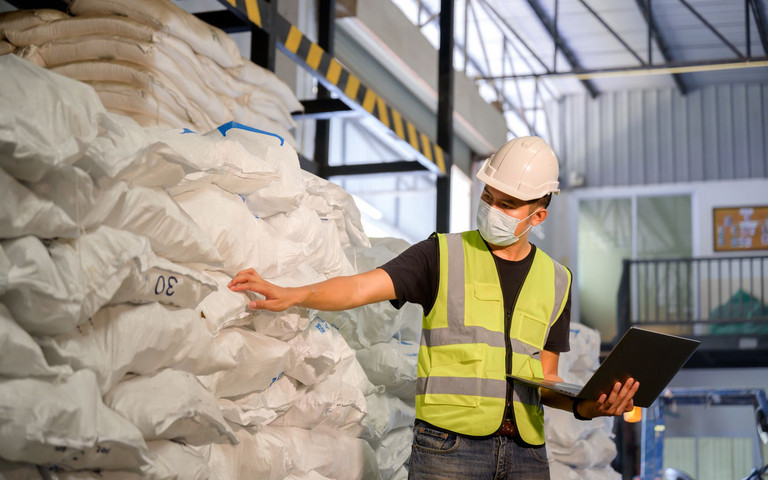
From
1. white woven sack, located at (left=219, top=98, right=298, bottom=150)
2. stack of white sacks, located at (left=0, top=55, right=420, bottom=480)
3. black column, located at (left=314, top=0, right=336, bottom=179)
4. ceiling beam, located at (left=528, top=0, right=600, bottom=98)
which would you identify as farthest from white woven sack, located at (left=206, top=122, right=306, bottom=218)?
ceiling beam, located at (left=528, top=0, right=600, bottom=98)

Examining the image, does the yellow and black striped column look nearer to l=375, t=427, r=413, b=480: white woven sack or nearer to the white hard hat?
the white hard hat

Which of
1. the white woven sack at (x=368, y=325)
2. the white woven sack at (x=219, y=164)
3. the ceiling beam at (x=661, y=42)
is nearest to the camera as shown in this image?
the white woven sack at (x=219, y=164)

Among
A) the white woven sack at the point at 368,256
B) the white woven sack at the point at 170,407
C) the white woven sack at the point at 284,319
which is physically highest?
the white woven sack at the point at 368,256

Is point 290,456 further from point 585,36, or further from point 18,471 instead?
point 585,36

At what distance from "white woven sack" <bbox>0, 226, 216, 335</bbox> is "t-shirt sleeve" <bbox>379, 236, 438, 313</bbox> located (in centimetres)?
64

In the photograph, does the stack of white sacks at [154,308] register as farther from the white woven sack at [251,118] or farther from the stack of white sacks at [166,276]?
the white woven sack at [251,118]

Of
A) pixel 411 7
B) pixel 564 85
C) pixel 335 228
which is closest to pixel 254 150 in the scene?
pixel 335 228

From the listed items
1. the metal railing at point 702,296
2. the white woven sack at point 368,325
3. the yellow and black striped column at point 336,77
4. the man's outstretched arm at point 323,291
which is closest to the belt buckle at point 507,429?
the man's outstretched arm at point 323,291

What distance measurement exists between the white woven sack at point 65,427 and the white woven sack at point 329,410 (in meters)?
1.06

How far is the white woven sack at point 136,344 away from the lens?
72.9 inches

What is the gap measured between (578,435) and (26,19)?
12.8 ft

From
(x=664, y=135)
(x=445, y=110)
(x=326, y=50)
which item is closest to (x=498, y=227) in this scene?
(x=326, y=50)

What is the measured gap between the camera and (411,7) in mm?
10992

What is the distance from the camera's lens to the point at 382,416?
3.55m
